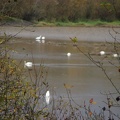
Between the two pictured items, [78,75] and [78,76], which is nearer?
[78,76]

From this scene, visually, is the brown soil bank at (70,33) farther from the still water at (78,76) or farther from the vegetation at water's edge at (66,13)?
the still water at (78,76)

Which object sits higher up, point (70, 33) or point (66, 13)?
point (66, 13)

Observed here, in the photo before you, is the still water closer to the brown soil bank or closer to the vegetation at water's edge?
the brown soil bank

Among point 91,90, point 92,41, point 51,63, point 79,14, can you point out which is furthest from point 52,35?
point 91,90

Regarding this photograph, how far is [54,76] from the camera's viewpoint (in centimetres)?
1042

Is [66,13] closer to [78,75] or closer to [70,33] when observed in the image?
[70,33]

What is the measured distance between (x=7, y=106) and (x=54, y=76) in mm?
6341

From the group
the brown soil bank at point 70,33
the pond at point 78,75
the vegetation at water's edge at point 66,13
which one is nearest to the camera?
the pond at point 78,75

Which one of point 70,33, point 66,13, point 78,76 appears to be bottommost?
point 78,76

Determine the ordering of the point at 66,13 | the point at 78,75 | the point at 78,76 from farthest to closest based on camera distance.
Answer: the point at 66,13 → the point at 78,75 → the point at 78,76

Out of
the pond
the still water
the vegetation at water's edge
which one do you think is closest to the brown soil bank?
the vegetation at water's edge

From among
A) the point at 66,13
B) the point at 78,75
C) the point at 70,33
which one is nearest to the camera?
the point at 78,75

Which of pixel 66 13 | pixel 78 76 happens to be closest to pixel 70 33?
pixel 66 13

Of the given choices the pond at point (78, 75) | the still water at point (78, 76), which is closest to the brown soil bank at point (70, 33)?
the pond at point (78, 75)
